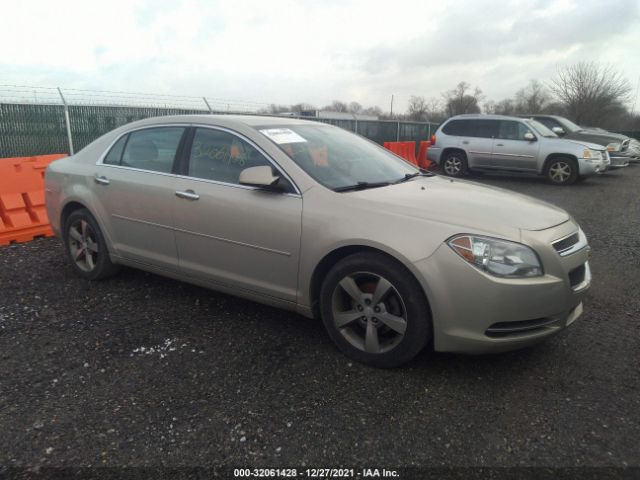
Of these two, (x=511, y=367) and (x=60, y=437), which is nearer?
(x=60, y=437)

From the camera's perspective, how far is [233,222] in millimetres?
3391

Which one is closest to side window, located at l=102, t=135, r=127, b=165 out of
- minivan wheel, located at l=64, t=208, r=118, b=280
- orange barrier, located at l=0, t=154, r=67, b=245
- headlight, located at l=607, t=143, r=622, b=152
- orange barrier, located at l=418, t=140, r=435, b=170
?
minivan wheel, located at l=64, t=208, r=118, b=280

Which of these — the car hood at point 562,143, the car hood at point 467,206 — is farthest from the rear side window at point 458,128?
the car hood at point 467,206

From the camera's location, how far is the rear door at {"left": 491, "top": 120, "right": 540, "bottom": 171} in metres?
12.5

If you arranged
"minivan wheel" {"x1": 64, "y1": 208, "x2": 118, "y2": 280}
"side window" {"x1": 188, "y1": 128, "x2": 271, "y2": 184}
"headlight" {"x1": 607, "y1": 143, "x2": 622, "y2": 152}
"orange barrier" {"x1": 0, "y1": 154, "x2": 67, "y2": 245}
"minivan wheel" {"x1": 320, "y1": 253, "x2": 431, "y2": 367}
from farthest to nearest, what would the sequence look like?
"headlight" {"x1": 607, "y1": 143, "x2": 622, "y2": 152}, "orange barrier" {"x1": 0, "y1": 154, "x2": 67, "y2": 245}, "minivan wheel" {"x1": 64, "y1": 208, "x2": 118, "y2": 280}, "side window" {"x1": 188, "y1": 128, "x2": 271, "y2": 184}, "minivan wheel" {"x1": 320, "y1": 253, "x2": 431, "y2": 367}

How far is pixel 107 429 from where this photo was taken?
2.44 m

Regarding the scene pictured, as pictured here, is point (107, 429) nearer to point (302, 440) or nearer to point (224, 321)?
point (302, 440)

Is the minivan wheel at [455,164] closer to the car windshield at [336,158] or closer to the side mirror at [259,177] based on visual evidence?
the car windshield at [336,158]

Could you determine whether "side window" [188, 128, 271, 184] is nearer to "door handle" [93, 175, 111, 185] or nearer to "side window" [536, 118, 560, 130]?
"door handle" [93, 175, 111, 185]

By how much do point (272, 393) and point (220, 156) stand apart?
1810mm

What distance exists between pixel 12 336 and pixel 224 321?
4.88 feet

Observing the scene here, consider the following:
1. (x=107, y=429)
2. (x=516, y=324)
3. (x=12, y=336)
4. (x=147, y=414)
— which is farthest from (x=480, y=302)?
(x=12, y=336)

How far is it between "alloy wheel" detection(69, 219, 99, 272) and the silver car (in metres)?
11.1

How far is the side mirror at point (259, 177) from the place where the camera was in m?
3.19
